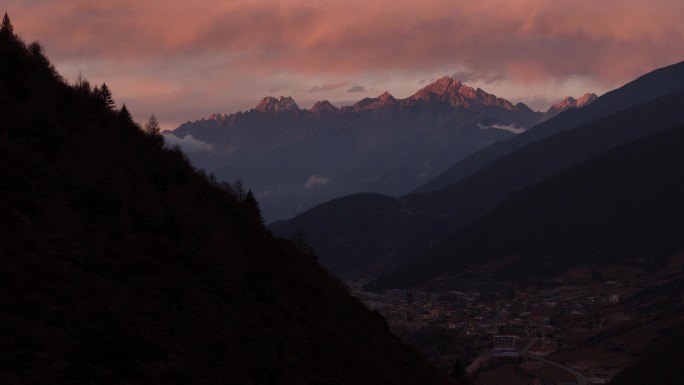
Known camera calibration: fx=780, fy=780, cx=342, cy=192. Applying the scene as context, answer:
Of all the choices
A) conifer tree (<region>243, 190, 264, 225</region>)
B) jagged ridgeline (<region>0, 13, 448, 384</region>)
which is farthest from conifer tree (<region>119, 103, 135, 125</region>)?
conifer tree (<region>243, 190, 264, 225</region>)

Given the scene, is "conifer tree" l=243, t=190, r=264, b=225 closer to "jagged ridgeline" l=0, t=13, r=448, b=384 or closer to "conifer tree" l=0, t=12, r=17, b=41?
"jagged ridgeline" l=0, t=13, r=448, b=384

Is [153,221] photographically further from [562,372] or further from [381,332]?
[562,372]

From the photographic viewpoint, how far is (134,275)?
47281 mm

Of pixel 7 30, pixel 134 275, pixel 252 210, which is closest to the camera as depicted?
pixel 134 275

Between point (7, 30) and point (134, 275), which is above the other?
point (7, 30)

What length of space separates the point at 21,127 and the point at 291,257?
31220 millimetres

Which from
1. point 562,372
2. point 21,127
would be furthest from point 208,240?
point 562,372

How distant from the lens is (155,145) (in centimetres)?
8075

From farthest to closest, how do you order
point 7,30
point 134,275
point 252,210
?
1. point 252,210
2. point 7,30
3. point 134,275

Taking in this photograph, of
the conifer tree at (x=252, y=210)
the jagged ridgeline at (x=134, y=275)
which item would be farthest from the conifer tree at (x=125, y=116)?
the conifer tree at (x=252, y=210)

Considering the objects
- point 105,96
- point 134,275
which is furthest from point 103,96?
point 134,275

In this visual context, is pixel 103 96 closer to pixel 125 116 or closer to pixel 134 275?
pixel 125 116

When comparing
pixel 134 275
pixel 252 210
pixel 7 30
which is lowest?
pixel 134 275

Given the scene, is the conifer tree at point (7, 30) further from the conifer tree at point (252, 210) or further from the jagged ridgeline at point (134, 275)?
the conifer tree at point (252, 210)
